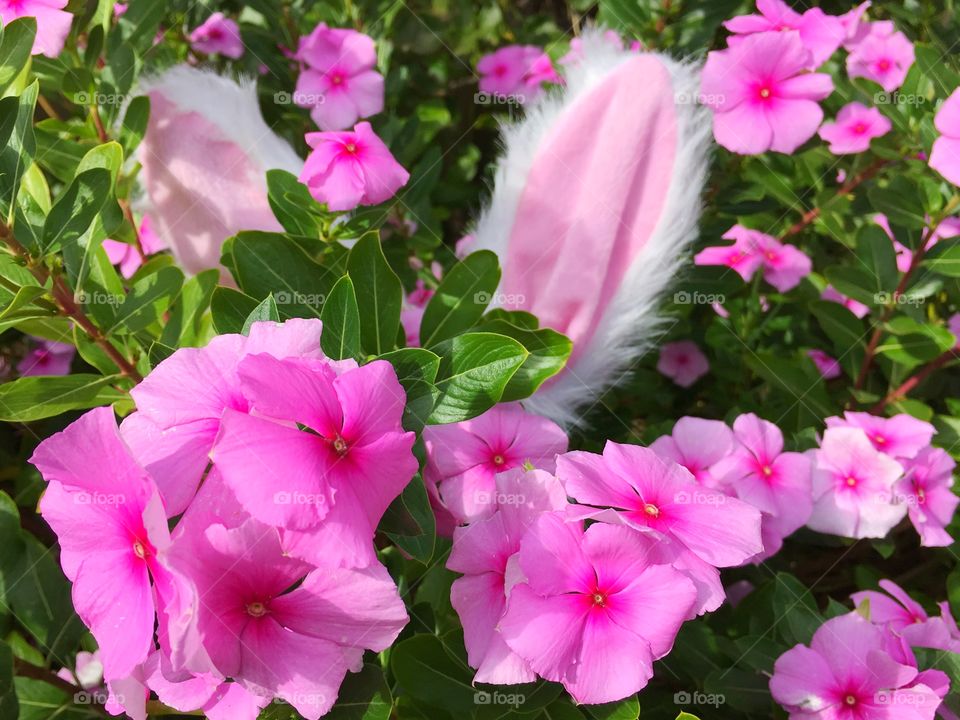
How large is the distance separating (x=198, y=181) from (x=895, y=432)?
102 cm

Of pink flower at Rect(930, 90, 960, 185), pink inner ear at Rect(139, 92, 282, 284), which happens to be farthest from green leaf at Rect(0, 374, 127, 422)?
pink flower at Rect(930, 90, 960, 185)

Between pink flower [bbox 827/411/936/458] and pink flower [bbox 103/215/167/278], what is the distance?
104 centimetres

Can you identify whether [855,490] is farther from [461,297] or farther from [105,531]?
[105,531]

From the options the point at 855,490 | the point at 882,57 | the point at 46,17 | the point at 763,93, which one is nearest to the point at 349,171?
the point at 46,17

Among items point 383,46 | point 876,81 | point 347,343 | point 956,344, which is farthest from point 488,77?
point 347,343

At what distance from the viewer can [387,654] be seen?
36.3 inches

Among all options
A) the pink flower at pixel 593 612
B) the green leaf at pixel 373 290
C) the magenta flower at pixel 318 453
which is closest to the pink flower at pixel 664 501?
the pink flower at pixel 593 612

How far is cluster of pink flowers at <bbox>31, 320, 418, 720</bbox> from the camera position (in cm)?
57

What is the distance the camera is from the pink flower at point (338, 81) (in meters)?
1.38

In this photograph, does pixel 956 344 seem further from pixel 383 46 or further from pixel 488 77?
pixel 383 46

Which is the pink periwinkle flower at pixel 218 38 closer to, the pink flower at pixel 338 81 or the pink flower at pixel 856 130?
the pink flower at pixel 338 81

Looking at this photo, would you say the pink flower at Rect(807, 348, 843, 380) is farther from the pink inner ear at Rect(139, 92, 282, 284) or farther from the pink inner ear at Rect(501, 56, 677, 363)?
the pink inner ear at Rect(139, 92, 282, 284)

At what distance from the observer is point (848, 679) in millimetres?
800

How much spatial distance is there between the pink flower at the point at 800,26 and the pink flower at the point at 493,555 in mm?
857
